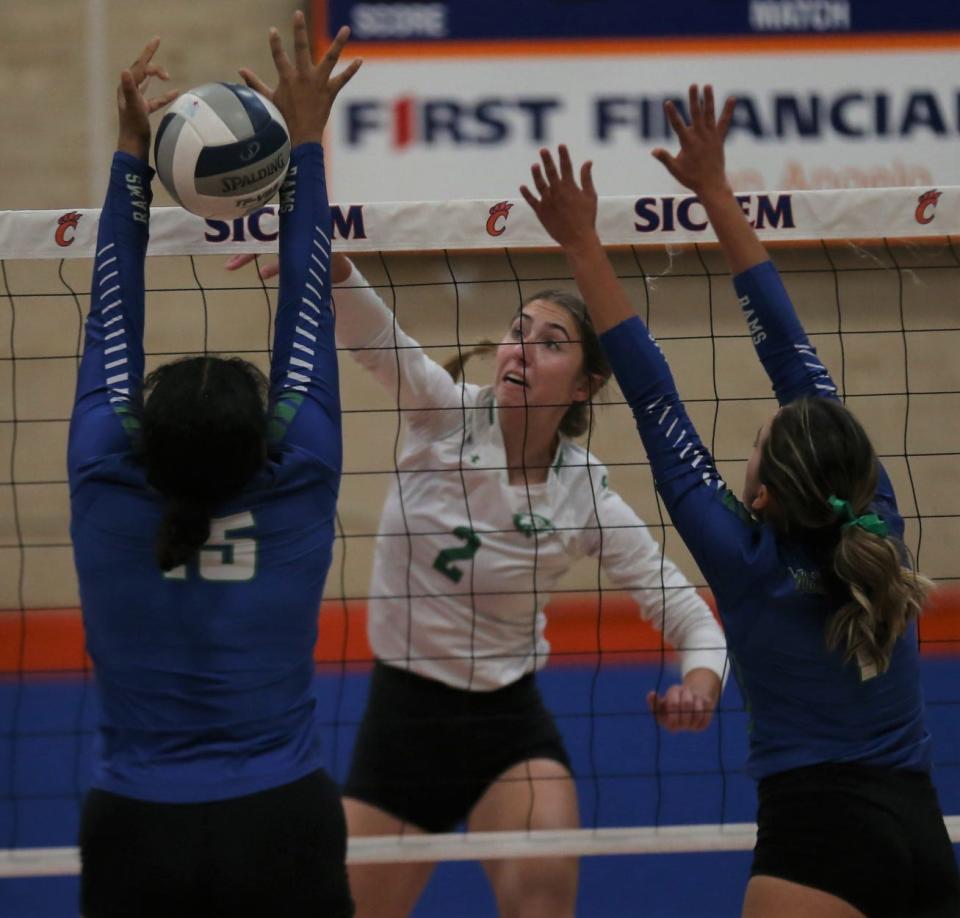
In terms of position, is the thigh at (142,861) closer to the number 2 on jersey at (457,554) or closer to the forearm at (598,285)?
the forearm at (598,285)

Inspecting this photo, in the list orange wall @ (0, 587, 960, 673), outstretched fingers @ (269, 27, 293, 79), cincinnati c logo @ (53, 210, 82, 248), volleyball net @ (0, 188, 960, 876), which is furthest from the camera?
orange wall @ (0, 587, 960, 673)

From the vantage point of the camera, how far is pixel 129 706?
208 centimetres

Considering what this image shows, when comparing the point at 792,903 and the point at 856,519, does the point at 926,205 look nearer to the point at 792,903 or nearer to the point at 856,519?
the point at 856,519

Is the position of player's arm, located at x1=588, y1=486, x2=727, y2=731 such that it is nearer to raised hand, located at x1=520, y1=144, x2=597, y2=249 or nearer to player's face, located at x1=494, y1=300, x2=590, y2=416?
player's face, located at x1=494, y1=300, x2=590, y2=416

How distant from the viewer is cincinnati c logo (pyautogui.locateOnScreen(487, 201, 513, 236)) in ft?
10.9

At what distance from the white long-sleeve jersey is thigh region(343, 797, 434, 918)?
1.31 ft

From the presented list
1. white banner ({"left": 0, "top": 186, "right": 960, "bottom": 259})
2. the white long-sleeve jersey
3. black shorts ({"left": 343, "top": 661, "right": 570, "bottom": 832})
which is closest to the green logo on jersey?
the white long-sleeve jersey

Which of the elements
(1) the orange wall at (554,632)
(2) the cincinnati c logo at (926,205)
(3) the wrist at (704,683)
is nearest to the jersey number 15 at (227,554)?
(3) the wrist at (704,683)

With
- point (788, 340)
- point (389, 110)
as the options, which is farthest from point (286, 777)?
point (389, 110)

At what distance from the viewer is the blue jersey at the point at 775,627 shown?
2.36 meters

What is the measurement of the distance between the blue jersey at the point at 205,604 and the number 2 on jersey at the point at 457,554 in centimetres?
138

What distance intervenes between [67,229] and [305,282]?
3.84 feet

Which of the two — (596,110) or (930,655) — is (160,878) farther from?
(596,110)

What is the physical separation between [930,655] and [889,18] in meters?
3.82
